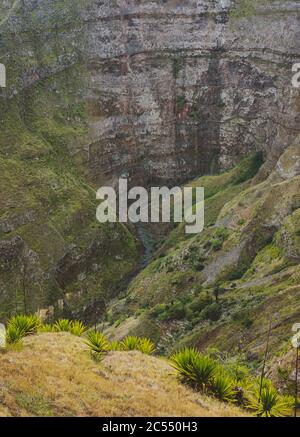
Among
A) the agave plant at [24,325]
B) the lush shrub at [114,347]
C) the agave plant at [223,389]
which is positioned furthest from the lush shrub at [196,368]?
the agave plant at [24,325]

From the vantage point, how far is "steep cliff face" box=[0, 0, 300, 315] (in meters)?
85.2

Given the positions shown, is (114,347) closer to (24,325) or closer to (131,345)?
(131,345)

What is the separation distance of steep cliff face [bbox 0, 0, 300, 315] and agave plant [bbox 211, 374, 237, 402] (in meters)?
54.8

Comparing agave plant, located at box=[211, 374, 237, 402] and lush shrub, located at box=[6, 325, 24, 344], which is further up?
lush shrub, located at box=[6, 325, 24, 344]

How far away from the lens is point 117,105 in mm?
103562

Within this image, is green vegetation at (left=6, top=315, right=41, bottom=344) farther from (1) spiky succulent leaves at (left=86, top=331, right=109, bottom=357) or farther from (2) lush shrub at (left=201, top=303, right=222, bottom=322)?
(2) lush shrub at (left=201, top=303, right=222, bottom=322)

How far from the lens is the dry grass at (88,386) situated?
81.7 ft

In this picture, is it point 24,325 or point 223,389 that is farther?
point 24,325

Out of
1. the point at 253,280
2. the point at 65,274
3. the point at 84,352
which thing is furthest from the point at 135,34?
the point at 84,352

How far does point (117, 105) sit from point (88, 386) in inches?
3190

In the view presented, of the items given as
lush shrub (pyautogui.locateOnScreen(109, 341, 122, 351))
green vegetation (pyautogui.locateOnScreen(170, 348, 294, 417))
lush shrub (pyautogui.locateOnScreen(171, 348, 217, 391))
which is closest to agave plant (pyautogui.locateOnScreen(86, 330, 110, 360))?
lush shrub (pyautogui.locateOnScreen(109, 341, 122, 351))

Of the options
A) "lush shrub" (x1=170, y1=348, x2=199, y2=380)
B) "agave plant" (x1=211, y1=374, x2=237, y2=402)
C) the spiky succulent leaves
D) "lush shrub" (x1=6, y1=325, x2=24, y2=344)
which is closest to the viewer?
"agave plant" (x1=211, y1=374, x2=237, y2=402)

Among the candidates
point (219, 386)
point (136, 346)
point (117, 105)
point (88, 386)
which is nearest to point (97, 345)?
point (136, 346)

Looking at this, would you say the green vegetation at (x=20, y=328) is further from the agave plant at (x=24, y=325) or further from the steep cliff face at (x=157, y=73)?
the steep cliff face at (x=157, y=73)
